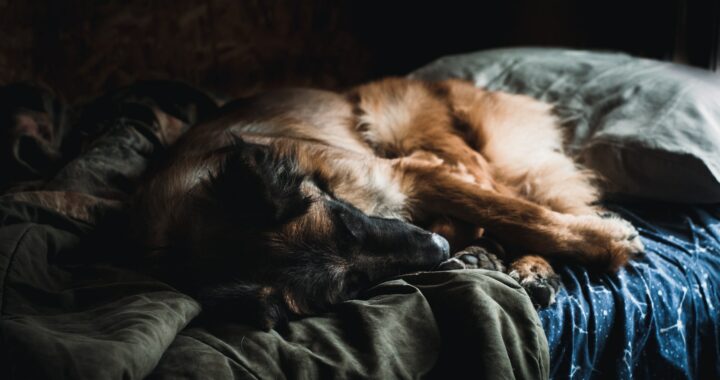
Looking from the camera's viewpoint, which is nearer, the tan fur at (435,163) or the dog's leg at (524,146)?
the tan fur at (435,163)

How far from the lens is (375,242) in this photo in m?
1.80

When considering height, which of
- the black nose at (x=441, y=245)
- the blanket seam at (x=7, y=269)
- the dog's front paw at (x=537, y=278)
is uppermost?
the blanket seam at (x=7, y=269)

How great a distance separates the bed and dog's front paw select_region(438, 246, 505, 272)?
21 cm

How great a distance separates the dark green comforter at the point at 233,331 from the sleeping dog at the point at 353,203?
110 millimetres

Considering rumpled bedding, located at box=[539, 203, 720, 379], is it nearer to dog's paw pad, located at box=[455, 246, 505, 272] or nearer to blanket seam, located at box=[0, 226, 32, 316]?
dog's paw pad, located at box=[455, 246, 505, 272]

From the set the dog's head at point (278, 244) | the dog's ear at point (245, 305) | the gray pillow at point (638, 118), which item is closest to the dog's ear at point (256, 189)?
the dog's head at point (278, 244)

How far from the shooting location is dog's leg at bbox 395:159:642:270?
6.48 feet

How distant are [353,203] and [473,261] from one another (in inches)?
19.3

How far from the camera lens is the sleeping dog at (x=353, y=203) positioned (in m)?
1.69

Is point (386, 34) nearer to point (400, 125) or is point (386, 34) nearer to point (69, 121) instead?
point (400, 125)

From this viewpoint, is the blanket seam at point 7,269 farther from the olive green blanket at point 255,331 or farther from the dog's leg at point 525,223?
the dog's leg at point 525,223

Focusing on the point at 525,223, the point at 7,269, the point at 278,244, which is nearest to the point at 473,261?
the point at 525,223

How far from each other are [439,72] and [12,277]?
273 cm

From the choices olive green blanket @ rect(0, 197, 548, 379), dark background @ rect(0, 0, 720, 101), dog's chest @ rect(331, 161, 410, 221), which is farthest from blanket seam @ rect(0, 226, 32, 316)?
dark background @ rect(0, 0, 720, 101)
